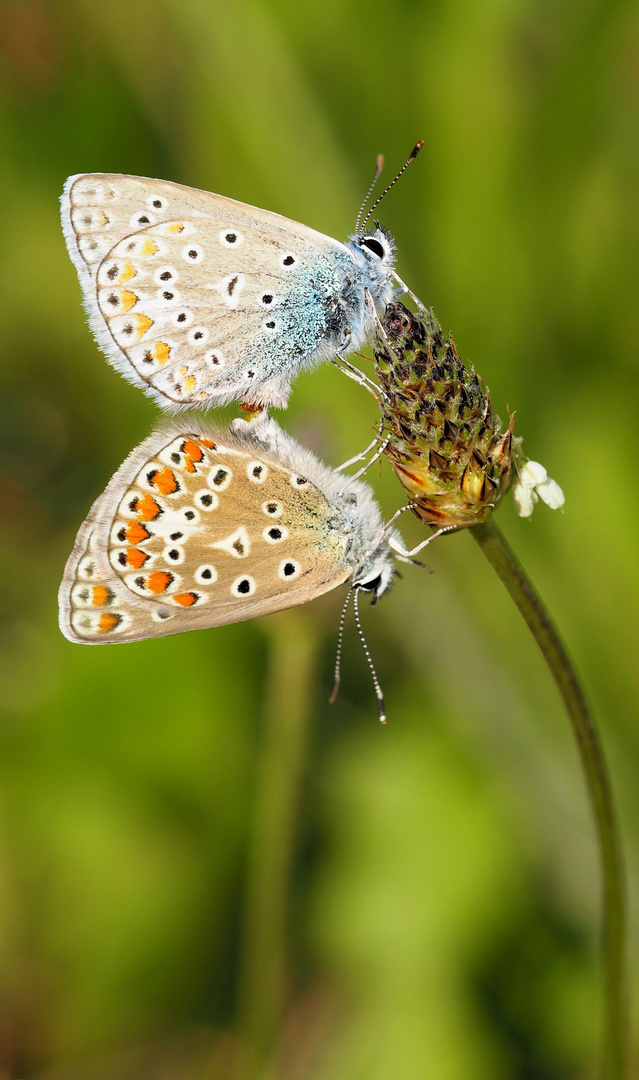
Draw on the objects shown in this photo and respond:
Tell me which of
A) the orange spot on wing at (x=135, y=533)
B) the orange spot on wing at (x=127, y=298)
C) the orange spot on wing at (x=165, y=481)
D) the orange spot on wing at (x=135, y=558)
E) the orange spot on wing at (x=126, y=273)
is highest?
the orange spot on wing at (x=126, y=273)

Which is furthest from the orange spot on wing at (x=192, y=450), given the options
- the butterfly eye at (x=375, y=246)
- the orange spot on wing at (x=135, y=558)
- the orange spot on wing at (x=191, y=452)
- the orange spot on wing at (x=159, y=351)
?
the butterfly eye at (x=375, y=246)

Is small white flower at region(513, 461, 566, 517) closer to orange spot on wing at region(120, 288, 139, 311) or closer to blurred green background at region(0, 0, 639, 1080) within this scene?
orange spot on wing at region(120, 288, 139, 311)

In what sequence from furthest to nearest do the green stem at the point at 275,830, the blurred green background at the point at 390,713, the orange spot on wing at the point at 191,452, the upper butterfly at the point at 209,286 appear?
the blurred green background at the point at 390,713, the green stem at the point at 275,830, the upper butterfly at the point at 209,286, the orange spot on wing at the point at 191,452

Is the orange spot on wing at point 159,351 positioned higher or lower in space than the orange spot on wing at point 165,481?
higher

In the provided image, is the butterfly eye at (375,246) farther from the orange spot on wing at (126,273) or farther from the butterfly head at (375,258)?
the orange spot on wing at (126,273)

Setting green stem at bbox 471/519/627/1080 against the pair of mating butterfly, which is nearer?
green stem at bbox 471/519/627/1080

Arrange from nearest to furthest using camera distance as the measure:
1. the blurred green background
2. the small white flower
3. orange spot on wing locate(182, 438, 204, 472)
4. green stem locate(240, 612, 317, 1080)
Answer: the small white flower
orange spot on wing locate(182, 438, 204, 472)
green stem locate(240, 612, 317, 1080)
the blurred green background

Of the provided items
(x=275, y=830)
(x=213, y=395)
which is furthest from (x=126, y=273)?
(x=275, y=830)

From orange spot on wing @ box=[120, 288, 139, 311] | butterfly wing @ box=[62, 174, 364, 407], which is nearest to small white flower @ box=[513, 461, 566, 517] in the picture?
butterfly wing @ box=[62, 174, 364, 407]

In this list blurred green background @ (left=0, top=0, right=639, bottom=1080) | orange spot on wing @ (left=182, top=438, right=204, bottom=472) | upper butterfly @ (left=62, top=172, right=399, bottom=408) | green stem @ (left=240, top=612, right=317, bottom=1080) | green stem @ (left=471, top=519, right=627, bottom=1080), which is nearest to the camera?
green stem @ (left=471, top=519, right=627, bottom=1080)
